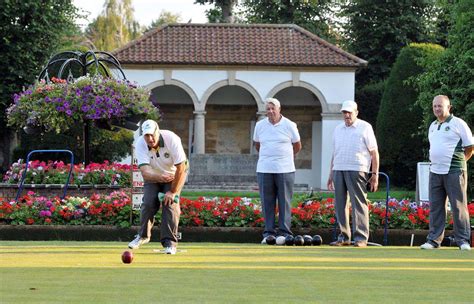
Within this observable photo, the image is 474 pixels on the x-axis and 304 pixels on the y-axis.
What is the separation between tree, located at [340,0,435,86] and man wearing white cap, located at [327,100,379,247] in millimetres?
33184

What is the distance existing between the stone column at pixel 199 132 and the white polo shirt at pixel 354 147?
2646 centimetres

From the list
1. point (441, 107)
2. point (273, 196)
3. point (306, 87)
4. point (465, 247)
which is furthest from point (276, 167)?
point (306, 87)

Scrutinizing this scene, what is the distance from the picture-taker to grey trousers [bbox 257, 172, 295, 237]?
13.8 m

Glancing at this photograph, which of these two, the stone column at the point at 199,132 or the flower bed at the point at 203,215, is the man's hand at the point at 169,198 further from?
the stone column at the point at 199,132

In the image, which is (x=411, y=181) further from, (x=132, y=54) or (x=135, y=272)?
(x=135, y=272)

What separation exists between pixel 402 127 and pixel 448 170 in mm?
24144

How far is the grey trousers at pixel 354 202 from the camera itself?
13.3m

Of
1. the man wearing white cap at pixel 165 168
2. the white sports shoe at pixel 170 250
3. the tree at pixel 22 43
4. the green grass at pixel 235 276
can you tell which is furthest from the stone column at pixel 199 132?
the white sports shoe at pixel 170 250

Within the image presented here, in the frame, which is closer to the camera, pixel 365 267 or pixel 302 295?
pixel 302 295

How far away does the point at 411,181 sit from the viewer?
36.4m

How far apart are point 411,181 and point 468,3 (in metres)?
9.36

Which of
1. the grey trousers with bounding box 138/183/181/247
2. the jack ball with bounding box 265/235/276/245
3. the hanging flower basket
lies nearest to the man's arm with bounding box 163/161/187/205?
the grey trousers with bounding box 138/183/181/247

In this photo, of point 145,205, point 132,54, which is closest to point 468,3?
point 132,54

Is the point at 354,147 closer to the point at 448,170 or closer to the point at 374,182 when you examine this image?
the point at 374,182
